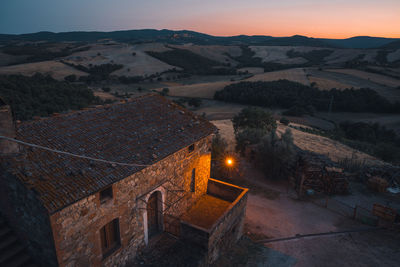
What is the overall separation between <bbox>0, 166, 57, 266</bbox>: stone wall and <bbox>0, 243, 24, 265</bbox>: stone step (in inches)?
8.5

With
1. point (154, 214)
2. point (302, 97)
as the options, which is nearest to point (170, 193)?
point (154, 214)

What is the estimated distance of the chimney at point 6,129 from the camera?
6.07m

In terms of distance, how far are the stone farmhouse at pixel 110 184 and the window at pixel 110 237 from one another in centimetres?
3

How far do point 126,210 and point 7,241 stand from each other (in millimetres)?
3338

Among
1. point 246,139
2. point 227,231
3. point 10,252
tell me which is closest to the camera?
point 10,252

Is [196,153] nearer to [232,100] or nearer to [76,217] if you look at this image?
[76,217]

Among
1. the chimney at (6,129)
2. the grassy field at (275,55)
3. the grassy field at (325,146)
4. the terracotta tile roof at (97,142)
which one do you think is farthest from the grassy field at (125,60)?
the chimney at (6,129)

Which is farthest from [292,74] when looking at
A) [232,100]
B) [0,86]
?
[0,86]

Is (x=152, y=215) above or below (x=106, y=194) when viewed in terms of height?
below

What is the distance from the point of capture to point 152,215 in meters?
10.2

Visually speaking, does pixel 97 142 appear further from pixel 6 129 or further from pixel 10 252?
pixel 10 252

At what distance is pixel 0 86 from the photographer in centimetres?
2542

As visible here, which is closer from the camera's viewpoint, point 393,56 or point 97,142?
point 97,142

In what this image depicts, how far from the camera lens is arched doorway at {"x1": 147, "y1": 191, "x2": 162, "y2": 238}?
991 centimetres
